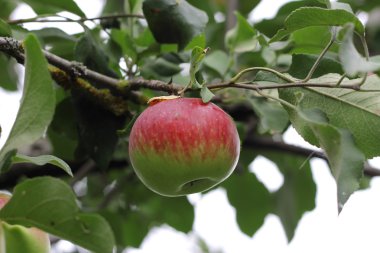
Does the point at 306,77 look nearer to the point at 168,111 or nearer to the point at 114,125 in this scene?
the point at 168,111

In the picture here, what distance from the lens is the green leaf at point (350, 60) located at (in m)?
Answer: 0.78

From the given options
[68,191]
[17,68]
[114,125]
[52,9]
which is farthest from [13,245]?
[17,68]

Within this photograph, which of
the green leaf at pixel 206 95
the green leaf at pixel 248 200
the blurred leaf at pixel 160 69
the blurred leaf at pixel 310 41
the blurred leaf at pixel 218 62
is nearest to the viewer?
the green leaf at pixel 206 95

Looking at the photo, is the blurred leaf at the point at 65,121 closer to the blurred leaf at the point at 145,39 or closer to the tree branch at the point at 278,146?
the blurred leaf at the point at 145,39

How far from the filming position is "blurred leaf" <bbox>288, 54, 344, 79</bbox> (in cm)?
109

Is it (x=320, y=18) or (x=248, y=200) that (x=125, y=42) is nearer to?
(x=320, y=18)

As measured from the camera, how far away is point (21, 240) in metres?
0.93

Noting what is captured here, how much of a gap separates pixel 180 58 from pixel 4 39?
43 cm

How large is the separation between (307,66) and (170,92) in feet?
0.75

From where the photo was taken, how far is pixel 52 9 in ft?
4.85

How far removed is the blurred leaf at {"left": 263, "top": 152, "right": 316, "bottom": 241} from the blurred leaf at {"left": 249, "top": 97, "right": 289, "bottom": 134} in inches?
17.1

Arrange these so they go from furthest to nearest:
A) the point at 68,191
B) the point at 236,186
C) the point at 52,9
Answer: the point at 236,186, the point at 52,9, the point at 68,191

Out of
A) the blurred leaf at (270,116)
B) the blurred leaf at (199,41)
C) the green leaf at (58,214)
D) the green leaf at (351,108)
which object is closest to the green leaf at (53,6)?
the blurred leaf at (199,41)

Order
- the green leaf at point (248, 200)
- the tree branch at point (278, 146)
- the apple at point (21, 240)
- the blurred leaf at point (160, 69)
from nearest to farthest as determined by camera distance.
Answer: the apple at point (21, 240) < the blurred leaf at point (160, 69) < the tree branch at point (278, 146) < the green leaf at point (248, 200)
